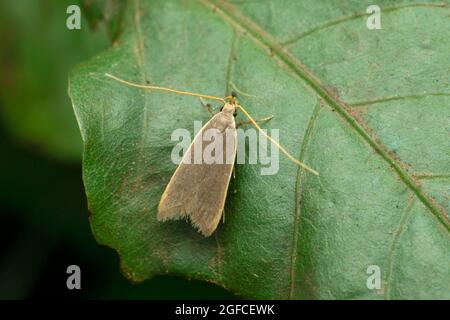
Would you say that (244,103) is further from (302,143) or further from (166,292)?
(166,292)

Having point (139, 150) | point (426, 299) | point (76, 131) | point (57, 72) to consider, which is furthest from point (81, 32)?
point (426, 299)

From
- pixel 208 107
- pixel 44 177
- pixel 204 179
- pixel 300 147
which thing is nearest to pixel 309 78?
pixel 300 147

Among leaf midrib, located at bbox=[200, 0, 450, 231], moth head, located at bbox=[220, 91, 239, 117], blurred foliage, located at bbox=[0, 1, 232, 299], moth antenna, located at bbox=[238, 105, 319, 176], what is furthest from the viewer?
blurred foliage, located at bbox=[0, 1, 232, 299]

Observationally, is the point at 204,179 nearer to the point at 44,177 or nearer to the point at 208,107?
the point at 208,107

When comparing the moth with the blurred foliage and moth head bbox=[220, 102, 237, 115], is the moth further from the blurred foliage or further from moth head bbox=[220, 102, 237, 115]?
the blurred foliage

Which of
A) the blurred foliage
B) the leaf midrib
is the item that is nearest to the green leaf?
the leaf midrib

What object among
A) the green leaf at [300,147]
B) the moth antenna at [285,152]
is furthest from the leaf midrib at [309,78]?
the moth antenna at [285,152]
